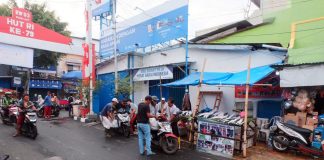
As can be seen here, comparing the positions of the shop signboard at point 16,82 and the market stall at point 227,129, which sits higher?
the shop signboard at point 16,82

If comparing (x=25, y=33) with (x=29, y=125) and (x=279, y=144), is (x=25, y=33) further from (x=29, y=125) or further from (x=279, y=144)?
(x=279, y=144)

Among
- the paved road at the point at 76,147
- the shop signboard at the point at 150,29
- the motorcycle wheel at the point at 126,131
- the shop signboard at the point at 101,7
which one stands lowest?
the paved road at the point at 76,147

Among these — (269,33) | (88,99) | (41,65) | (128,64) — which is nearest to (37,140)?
(88,99)

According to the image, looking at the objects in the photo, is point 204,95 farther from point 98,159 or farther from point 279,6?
point 98,159

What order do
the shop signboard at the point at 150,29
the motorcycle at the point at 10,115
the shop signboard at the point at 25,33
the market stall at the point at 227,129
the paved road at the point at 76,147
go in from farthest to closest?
the shop signboard at the point at 25,33
the shop signboard at the point at 150,29
the motorcycle at the point at 10,115
the market stall at the point at 227,129
the paved road at the point at 76,147

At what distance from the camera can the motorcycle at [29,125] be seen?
1034 centimetres

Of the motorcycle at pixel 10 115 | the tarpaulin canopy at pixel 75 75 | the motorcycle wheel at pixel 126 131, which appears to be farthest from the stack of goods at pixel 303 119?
the tarpaulin canopy at pixel 75 75

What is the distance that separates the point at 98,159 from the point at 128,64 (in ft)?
30.5

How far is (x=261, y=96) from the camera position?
1130 cm

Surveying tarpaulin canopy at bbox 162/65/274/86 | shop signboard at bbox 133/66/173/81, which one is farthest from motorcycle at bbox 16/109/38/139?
shop signboard at bbox 133/66/173/81

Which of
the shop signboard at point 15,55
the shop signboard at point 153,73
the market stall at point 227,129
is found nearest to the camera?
the market stall at point 227,129

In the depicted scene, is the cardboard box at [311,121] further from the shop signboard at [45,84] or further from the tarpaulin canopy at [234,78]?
the shop signboard at [45,84]

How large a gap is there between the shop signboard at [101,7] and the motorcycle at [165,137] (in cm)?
1078

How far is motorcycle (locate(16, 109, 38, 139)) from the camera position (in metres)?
10.3
